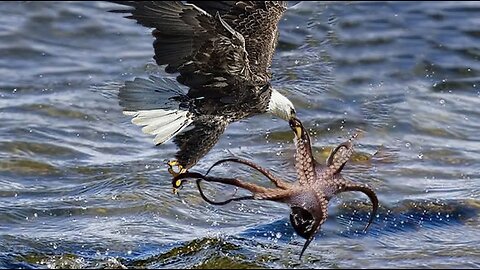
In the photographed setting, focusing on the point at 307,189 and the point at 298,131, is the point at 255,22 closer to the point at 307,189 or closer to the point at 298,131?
the point at 298,131

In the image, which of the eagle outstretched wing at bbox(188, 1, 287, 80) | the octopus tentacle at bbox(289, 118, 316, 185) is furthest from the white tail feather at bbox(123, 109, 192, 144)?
the octopus tentacle at bbox(289, 118, 316, 185)

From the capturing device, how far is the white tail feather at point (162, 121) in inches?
232

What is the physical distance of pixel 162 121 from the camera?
19.5 feet

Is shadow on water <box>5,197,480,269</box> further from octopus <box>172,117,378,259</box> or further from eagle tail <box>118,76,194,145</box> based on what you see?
eagle tail <box>118,76,194,145</box>

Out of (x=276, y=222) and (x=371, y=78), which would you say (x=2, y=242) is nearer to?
(x=276, y=222)

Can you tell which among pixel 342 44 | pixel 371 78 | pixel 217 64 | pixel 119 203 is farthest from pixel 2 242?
pixel 342 44

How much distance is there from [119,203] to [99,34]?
508 cm

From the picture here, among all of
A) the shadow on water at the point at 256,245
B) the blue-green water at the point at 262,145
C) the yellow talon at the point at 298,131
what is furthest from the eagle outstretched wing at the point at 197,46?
the shadow on water at the point at 256,245

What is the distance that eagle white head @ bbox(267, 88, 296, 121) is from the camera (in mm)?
6121

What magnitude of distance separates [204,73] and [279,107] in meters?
0.61

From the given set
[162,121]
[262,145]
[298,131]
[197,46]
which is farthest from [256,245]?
[262,145]

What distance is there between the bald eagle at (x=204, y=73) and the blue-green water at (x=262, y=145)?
1.48 ft

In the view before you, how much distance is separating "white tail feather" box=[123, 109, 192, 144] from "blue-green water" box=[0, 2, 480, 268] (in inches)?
22.8

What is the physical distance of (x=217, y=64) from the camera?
5.73 m
